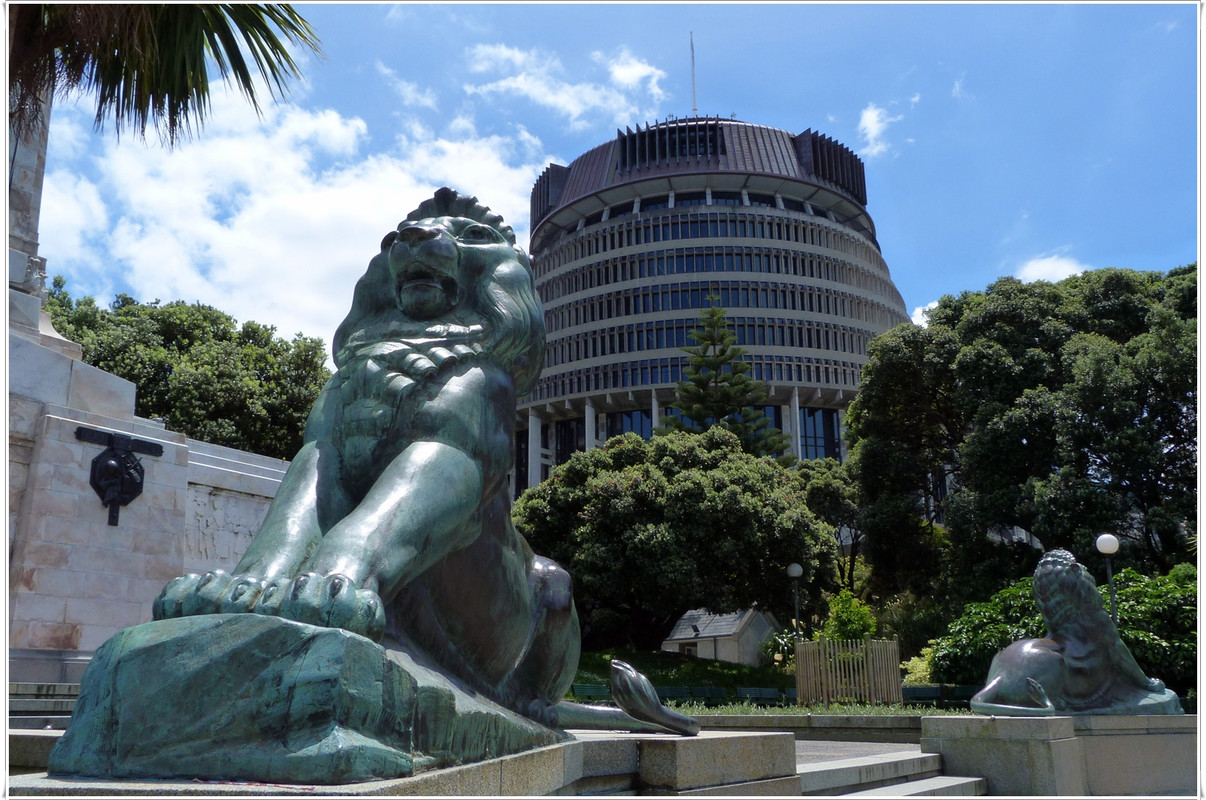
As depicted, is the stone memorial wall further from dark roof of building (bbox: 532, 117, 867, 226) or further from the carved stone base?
dark roof of building (bbox: 532, 117, 867, 226)

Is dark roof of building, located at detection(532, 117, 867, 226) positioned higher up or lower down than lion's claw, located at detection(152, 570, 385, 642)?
higher up

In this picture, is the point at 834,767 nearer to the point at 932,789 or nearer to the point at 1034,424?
the point at 932,789

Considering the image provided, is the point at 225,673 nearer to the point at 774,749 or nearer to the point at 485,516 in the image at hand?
the point at 485,516

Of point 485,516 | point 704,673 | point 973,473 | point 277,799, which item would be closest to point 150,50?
point 485,516

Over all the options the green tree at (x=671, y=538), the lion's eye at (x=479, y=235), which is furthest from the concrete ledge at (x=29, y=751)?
the green tree at (x=671, y=538)

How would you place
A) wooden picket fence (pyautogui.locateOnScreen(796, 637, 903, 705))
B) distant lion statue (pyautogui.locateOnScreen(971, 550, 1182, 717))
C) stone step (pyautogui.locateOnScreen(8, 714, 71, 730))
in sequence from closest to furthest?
stone step (pyautogui.locateOnScreen(8, 714, 71, 730)), distant lion statue (pyautogui.locateOnScreen(971, 550, 1182, 717)), wooden picket fence (pyautogui.locateOnScreen(796, 637, 903, 705))

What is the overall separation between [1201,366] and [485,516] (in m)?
2.39

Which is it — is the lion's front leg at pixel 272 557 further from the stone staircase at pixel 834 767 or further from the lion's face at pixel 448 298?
the stone staircase at pixel 834 767

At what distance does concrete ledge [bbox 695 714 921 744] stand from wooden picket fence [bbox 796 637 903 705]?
4.05 meters

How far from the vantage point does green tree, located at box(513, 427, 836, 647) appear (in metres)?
24.8

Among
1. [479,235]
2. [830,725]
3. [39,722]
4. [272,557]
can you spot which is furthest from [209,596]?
[830,725]

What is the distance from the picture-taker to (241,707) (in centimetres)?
192

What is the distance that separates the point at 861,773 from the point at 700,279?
54.5 meters

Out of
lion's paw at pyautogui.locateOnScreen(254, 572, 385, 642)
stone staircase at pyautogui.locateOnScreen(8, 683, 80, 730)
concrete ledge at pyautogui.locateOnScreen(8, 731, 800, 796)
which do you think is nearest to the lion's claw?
lion's paw at pyautogui.locateOnScreen(254, 572, 385, 642)
